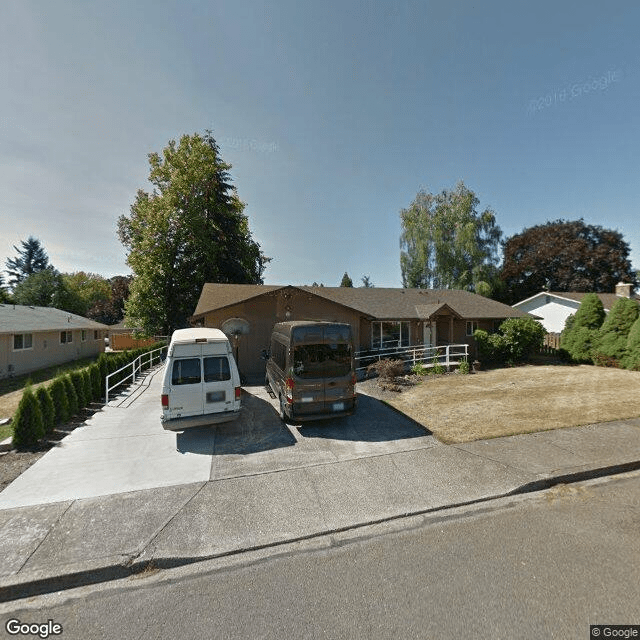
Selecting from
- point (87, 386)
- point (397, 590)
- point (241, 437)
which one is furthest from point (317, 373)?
point (87, 386)

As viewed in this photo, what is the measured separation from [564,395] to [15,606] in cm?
1403

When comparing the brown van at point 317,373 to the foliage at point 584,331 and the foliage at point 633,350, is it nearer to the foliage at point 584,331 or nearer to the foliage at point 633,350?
the foliage at point 633,350

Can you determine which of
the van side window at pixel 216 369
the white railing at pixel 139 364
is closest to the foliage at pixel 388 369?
the van side window at pixel 216 369

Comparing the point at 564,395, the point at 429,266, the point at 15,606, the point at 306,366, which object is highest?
the point at 429,266

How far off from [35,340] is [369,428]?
22338 millimetres

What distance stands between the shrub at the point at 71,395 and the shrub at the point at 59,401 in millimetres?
221

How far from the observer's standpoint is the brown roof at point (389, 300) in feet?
56.4

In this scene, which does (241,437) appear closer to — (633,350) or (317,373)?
(317,373)

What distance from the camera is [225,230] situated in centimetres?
2673

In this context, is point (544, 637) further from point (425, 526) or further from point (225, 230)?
point (225, 230)

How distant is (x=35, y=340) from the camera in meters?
19.2

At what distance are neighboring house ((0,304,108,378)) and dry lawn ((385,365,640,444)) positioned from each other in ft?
67.2

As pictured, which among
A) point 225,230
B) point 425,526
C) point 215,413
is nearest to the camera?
point 425,526

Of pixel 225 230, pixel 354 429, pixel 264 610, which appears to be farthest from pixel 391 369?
pixel 225 230
